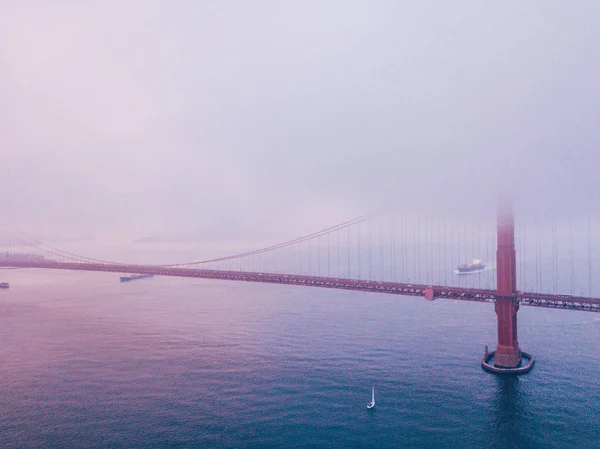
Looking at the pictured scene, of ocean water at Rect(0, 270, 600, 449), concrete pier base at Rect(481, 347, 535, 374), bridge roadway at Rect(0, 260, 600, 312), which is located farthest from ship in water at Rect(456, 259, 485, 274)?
concrete pier base at Rect(481, 347, 535, 374)

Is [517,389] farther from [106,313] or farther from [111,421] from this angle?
[106,313]

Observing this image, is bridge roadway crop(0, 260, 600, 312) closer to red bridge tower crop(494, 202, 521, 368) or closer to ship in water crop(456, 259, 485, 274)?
red bridge tower crop(494, 202, 521, 368)

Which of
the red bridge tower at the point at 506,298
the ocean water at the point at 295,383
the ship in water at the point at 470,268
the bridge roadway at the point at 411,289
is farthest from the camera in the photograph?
the ship in water at the point at 470,268

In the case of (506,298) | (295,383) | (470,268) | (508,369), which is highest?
(470,268)

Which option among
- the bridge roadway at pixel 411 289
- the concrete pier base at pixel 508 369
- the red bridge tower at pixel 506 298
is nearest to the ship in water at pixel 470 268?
the bridge roadway at pixel 411 289

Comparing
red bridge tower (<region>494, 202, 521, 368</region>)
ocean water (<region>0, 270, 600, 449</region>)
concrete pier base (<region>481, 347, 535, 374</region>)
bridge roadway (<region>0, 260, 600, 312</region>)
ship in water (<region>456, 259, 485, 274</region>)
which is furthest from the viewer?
ship in water (<region>456, 259, 485, 274</region>)

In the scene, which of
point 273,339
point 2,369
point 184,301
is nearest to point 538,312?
point 273,339

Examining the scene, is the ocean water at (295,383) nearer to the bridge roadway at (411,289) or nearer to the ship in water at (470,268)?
the bridge roadway at (411,289)

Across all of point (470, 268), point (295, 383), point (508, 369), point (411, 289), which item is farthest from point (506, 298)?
point (470, 268)

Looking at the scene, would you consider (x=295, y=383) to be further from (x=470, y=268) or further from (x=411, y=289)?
(x=470, y=268)

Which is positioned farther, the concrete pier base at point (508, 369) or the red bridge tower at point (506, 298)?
the red bridge tower at point (506, 298)
